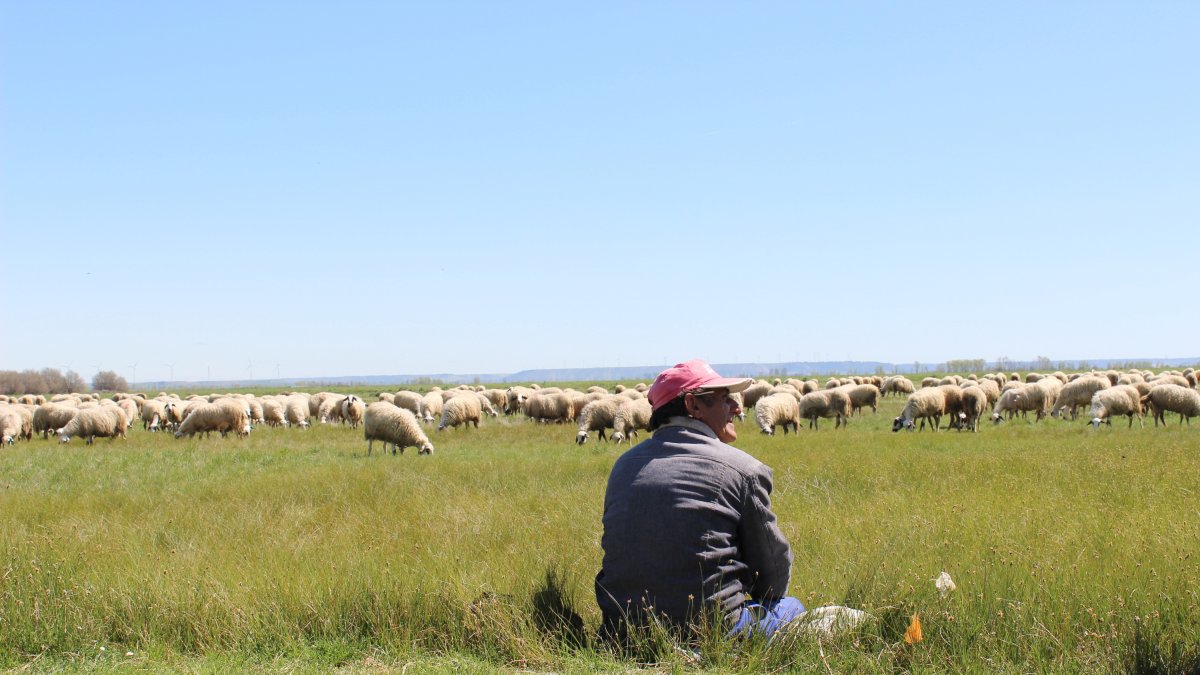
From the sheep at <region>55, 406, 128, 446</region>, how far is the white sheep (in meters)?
17.2

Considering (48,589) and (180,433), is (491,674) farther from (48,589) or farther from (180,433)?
(180,433)

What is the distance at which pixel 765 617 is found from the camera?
4.21 m

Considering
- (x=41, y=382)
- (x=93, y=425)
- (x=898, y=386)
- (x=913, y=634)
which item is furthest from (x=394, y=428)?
(x=41, y=382)

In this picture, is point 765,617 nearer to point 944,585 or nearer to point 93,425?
point 944,585

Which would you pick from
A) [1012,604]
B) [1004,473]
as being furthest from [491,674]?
[1004,473]

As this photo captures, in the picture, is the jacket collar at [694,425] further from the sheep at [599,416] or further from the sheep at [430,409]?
the sheep at [430,409]

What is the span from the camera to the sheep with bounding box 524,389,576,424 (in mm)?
34031

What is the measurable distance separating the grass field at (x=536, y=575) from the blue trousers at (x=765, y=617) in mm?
88

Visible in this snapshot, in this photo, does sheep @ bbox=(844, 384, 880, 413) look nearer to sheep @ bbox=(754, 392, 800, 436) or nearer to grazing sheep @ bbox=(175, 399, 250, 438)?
sheep @ bbox=(754, 392, 800, 436)

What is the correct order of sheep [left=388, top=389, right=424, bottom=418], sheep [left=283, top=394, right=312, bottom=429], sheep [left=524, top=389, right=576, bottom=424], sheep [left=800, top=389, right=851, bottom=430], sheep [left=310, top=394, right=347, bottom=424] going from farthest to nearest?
sheep [left=310, top=394, right=347, bottom=424], sheep [left=388, top=389, right=424, bottom=418], sheep [left=283, top=394, right=312, bottom=429], sheep [left=524, top=389, right=576, bottom=424], sheep [left=800, top=389, right=851, bottom=430]

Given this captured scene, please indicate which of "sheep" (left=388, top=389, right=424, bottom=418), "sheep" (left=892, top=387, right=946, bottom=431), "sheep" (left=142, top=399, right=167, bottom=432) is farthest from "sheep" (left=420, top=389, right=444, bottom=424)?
"sheep" (left=892, top=387, right=946, bottom=431)

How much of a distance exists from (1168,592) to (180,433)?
30.1m

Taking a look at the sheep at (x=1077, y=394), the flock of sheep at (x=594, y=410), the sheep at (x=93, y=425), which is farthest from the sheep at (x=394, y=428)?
the sheep at (x=1077, y=394)

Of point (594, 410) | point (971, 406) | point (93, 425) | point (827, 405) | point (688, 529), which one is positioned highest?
point (688, 529)
